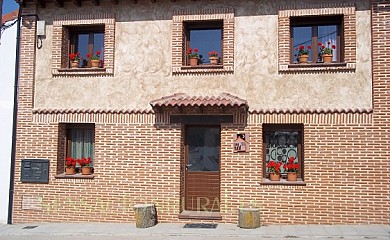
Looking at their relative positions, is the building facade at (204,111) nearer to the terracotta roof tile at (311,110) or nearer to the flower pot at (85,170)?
the terracotta roof tile at (311,110)

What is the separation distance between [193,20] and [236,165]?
381 centimetres

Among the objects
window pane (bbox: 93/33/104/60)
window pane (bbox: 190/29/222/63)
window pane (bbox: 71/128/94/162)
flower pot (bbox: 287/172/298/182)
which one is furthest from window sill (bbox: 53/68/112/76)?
flower pot (bbox: 287/172/298/182)

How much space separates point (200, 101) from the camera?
10.3m

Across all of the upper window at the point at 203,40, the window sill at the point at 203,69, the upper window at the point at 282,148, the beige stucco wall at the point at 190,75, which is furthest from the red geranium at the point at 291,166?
the upper window at the point at 203,40

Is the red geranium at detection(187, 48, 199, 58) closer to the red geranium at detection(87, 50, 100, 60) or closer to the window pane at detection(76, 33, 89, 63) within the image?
the red geranium at detection(87, 50, 100, 60)

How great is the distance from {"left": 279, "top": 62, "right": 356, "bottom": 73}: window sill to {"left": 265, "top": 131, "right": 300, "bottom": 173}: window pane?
1.55m

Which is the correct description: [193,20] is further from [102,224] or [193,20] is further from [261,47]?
[102,224]

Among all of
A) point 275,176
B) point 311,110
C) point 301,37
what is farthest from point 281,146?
point 301,37

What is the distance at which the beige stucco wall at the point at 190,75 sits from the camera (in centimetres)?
1025

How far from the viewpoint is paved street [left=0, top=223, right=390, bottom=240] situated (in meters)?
9.27

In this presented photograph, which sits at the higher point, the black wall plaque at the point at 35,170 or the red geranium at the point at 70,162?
the red geranium at the point at 70,162

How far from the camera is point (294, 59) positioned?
10773 mm

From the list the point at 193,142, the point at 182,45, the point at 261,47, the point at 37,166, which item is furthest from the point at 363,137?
the point at 37,166

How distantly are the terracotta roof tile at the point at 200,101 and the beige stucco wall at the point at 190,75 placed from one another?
26 cm
